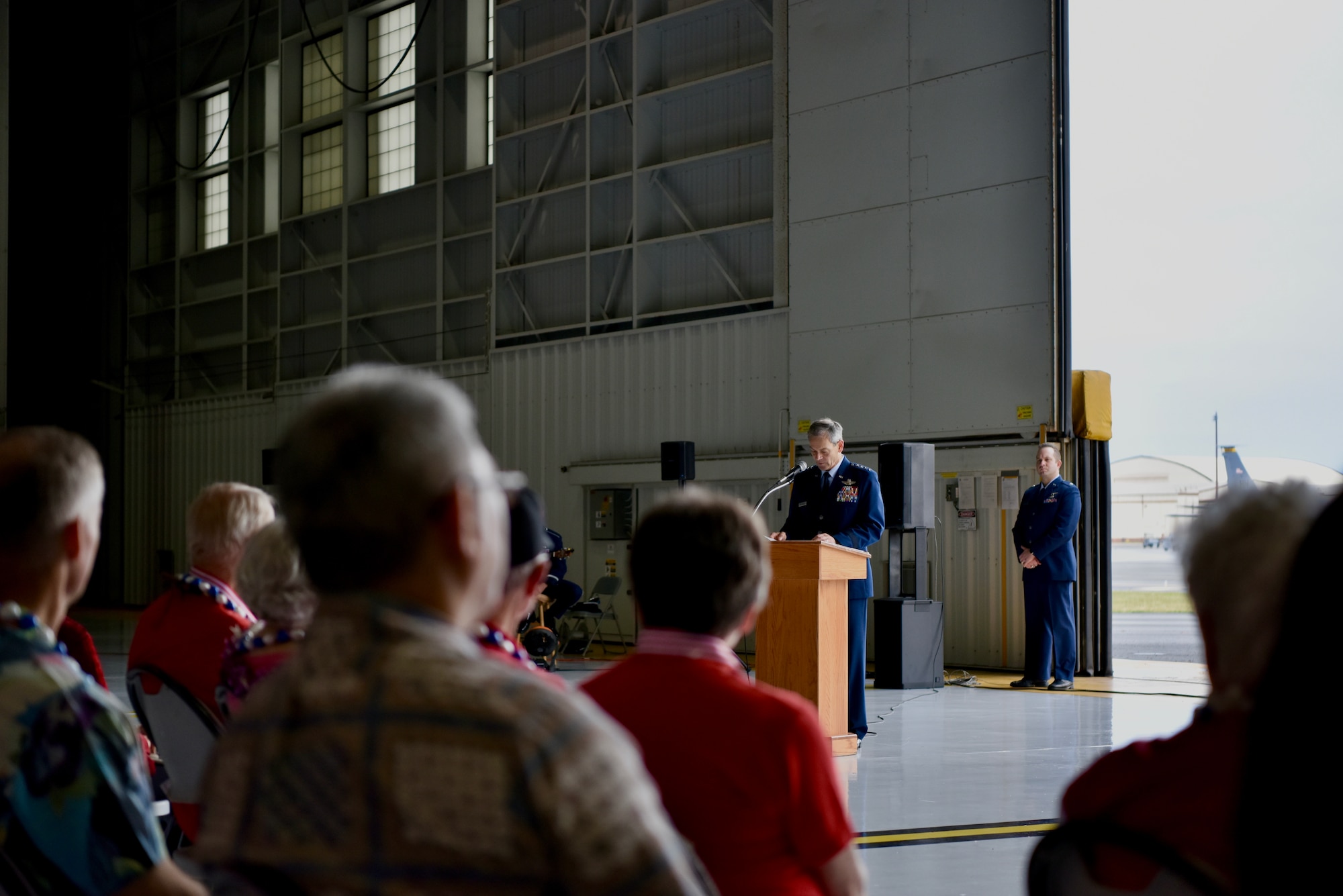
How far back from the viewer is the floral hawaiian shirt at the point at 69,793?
139 cm

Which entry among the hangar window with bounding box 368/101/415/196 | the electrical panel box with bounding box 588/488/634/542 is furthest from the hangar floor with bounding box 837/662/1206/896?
the hangar window with bounding box 368/101/415/196

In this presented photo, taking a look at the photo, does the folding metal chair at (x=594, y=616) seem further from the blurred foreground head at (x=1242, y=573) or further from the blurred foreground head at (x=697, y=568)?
the blurred foreground head at (x=1242, y=573)

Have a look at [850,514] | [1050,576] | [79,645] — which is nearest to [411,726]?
[79,645]

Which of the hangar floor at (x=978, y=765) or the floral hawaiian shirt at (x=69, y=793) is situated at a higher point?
the floral hawaiian shirt at (x=69, y=793)

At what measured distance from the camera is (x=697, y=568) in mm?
1762

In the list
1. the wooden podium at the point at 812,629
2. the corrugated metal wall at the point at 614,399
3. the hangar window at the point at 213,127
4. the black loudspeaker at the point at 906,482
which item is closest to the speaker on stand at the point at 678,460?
the corrugated metal wall at the point at 614,399

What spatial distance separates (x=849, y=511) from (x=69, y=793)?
18.0ft

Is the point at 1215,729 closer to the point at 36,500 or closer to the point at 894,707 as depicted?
the point at 36,500

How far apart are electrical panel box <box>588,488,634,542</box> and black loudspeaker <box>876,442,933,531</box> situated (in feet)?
13.3

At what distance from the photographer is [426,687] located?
943mm

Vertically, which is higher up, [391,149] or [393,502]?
[391,149]

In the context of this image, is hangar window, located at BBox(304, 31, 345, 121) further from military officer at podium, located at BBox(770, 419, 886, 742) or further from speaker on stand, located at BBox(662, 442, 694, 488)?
military officer at podium, located at BBox(770, 419, 886, 742)

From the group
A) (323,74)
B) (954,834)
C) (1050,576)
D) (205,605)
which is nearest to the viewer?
(205,605)

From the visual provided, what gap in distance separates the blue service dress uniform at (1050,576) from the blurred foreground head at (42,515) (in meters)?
8.65
